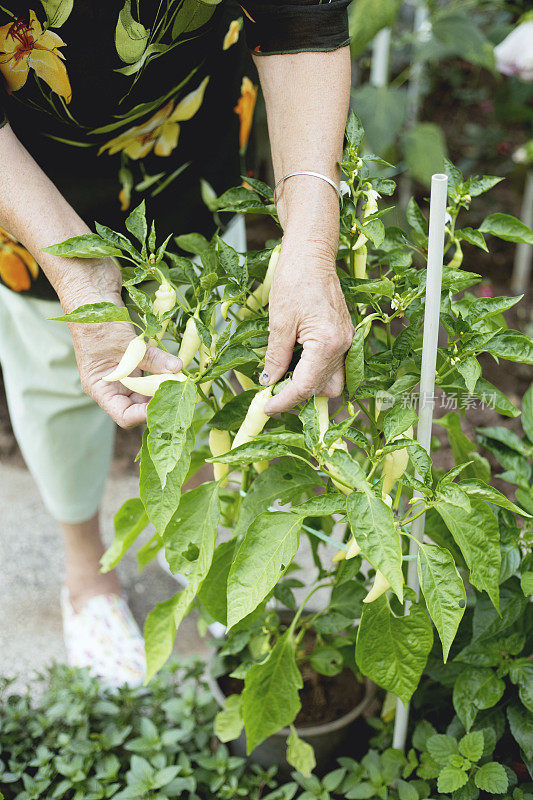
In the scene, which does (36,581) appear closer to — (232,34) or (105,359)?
(105,359)

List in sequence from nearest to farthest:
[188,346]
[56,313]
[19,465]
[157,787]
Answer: [188,346]
[157,787]
[56,313]
[19,465]

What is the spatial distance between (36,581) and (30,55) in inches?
45.5

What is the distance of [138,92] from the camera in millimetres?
977

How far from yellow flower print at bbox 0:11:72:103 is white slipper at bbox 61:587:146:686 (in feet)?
3.13

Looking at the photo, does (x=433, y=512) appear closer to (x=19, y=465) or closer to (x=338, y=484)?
(x=338, y=484)

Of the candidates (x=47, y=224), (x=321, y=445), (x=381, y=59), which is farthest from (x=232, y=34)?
(x=381, y=59)

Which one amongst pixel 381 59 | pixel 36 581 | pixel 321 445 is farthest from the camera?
pixel 381 59

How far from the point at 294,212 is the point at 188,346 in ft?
0.60

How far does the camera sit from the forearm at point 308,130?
816mm

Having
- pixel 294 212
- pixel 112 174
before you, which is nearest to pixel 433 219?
pixel 294 212

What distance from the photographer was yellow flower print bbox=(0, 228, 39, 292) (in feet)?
3.56

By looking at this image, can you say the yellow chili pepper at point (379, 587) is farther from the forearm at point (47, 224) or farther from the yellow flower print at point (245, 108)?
the yellow flower print at point (245, 108)

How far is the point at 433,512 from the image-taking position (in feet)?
3.14

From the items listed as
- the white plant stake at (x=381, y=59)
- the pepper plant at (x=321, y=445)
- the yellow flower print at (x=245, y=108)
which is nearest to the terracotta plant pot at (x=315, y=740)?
the pepper plant at (x=321, y=445)
